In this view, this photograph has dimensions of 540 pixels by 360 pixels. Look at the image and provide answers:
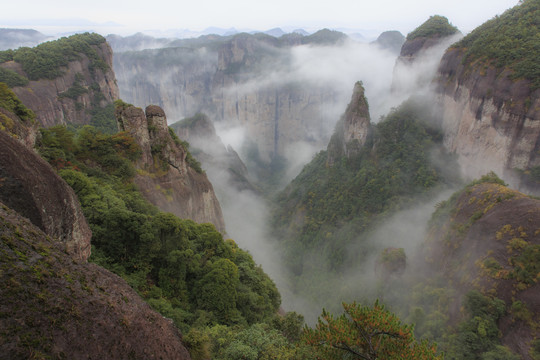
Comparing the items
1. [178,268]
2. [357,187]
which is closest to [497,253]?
[178,268]

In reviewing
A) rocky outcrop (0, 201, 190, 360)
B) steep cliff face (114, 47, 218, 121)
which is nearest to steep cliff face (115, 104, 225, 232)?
rocky outcrop (0, 201, 190, 360)

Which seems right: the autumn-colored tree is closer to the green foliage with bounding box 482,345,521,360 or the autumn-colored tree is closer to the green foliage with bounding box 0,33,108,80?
the green foliage with bounding box 482,345,521,360

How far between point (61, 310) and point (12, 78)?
45.5 m

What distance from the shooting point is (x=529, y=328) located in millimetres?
18719

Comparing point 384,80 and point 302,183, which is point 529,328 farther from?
point 384,80

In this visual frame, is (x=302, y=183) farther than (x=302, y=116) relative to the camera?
No

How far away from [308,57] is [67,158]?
16127 cm

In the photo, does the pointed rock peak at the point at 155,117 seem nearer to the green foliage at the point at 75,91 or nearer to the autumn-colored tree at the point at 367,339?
the autumn-colored tree at the point at 367,339

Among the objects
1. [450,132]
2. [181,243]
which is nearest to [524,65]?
[450,132]

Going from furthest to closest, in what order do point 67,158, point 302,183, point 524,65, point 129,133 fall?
1. point 302,183
2. point 524,65
3. point 129,133
4. point 67,158

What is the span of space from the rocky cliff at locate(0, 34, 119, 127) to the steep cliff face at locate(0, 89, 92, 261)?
1361 inches

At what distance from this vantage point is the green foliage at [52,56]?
43.6 metres

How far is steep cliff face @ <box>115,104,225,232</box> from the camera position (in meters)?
26.1

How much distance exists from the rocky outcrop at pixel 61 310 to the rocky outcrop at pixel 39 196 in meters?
1.49
